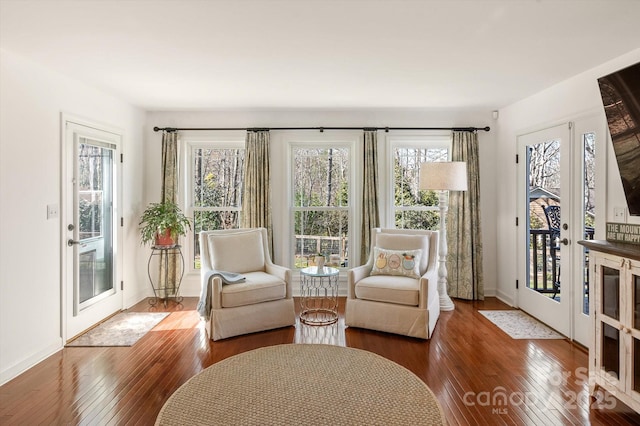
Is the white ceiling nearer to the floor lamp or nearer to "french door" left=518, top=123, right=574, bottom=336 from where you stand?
"french door" left=518, top=123, right=574, bottom=336

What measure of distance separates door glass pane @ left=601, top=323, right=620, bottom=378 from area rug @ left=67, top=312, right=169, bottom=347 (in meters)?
3.73

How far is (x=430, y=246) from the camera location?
4008mm

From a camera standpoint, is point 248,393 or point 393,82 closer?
point 248,393

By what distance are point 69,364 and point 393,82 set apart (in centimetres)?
385

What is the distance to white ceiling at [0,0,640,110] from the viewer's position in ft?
7.29

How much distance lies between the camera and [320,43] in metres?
2.71

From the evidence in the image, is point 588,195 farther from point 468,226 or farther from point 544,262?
point 468,226

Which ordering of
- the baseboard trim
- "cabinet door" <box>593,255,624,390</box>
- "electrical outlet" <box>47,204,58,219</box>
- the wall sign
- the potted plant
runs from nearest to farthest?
"cabinet door" <box>593,255,624,390</box>, the wall sign, the baseboard trim, "electrical outlet" <box>47,204,58,219</box>, the potted plant

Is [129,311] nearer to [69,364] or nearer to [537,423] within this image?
[69,364]

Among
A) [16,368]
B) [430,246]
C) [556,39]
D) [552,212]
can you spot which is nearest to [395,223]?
[430,246]

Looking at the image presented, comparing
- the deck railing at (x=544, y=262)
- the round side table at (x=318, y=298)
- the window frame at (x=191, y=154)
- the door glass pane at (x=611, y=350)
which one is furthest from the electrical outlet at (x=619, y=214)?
the window frame at (x=191, y=154)

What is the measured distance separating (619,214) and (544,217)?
3.50ft

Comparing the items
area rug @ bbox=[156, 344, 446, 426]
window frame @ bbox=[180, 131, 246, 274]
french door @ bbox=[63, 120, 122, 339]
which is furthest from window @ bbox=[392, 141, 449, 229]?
french door @ bbox=[63, 120, 122, 339]

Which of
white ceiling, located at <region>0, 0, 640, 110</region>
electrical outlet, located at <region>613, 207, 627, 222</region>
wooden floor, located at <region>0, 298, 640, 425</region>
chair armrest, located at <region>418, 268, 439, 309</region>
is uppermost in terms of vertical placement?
white ceiling, located at <region>0, 0, 640, 110</region>
